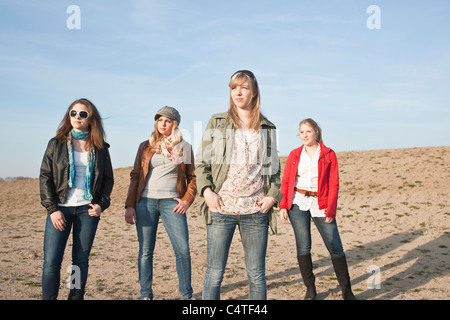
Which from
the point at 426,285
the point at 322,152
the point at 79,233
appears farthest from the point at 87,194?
the point at 426,285

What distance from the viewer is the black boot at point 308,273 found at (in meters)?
5.62

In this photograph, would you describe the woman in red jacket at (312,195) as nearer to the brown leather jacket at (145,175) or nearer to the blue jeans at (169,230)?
the brown leather jacket at (145,175)

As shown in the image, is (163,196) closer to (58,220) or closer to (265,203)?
(58,220)

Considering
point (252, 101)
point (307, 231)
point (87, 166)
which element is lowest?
point (307, 231)

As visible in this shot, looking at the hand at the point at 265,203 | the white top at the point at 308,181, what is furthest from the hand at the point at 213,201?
the white top at the point at 308,181

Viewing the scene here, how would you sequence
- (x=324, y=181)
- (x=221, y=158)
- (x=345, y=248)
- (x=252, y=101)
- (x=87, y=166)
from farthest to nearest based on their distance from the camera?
(x=345, y=248) < (x=324, y=181) < (x=87, y=166) < (x=252, y=101) < (x=221, y=158)

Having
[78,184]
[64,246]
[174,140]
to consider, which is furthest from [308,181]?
[64,246]

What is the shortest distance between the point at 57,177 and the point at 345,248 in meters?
8.73

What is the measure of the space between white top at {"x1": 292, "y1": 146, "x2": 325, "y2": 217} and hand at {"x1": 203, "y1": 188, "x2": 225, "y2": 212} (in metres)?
2.35

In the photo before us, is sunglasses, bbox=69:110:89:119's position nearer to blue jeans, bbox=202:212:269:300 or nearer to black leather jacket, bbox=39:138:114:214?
black leather jacket, bbox=39:138:114:214

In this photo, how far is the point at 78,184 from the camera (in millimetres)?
4250

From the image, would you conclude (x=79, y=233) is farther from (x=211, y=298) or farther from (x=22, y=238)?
(x=22, y=238)

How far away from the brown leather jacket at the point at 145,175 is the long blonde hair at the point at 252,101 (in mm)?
1693

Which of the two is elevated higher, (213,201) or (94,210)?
(213,201)
